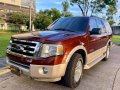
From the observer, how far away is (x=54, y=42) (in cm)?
464

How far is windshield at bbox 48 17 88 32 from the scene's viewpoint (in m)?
6.17

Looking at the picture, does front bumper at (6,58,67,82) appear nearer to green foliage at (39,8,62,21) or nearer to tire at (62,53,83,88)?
tire at (62,53,83,88)

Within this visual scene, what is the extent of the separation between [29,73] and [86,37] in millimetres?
2020

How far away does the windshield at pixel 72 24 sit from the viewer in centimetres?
617

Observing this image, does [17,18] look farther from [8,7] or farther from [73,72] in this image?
[73,72]

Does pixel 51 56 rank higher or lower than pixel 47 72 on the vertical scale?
higher

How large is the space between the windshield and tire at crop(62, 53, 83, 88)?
1.05 meters

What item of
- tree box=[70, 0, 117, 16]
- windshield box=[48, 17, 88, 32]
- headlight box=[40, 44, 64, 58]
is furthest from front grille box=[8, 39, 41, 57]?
tree box=[70, 0, 117, 16]

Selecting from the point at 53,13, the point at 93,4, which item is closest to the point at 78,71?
the point at 93,4

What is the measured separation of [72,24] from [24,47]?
209 centimetres

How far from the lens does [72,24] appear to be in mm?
6438

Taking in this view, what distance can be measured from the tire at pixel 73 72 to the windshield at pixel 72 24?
1049mm

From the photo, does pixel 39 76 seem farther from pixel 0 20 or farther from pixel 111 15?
pixel 0 20

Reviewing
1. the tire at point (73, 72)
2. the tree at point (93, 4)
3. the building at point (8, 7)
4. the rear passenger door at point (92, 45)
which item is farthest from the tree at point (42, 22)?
the tire at point (73, 72)
